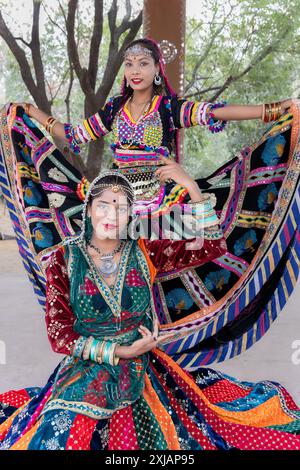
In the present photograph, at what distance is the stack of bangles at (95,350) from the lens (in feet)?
5.85

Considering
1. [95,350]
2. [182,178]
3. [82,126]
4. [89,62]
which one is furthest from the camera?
[89,62]

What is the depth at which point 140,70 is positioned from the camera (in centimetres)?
259

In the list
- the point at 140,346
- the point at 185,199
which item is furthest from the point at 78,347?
the point at 185,199

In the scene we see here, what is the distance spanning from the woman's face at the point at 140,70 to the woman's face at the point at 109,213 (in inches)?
35.4

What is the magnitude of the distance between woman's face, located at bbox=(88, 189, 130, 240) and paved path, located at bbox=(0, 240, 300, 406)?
1362mm

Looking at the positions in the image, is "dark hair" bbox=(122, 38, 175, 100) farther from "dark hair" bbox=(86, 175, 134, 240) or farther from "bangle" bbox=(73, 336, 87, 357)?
"bangle" bbox=(73, 336, 87, 357)

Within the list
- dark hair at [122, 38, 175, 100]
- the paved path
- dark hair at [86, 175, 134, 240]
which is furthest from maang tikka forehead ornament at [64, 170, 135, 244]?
the paved path

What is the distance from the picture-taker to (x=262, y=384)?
2385 millimetres

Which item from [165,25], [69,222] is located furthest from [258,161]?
[165,25]

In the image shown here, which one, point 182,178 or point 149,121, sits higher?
point 149,121

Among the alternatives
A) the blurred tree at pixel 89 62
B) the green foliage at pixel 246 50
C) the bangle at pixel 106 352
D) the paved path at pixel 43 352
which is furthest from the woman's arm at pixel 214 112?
the green foliage at pixel 246 50

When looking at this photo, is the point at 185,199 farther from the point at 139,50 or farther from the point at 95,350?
the point at 95,350

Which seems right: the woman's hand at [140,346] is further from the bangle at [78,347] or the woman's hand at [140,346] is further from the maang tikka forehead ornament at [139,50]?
the maang tikka forehead ornament at [139,50]

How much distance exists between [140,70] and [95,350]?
50.5 inches
